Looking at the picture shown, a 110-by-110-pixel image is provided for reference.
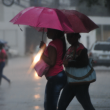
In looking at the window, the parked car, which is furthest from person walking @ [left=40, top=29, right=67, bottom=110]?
the window

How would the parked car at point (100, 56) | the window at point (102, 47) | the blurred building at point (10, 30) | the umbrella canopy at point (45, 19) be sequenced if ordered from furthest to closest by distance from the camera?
the blurred building at point (10, 30), the window at point (102, 47), the parked car at point (100, 56), the umbrella canopy at point (45, 19)

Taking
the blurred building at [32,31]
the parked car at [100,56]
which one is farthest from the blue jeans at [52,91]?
the blurred building at [32,31]

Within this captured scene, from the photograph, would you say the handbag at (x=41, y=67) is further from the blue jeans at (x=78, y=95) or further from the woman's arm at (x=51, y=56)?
the blue jeans at (x=78, y=95)

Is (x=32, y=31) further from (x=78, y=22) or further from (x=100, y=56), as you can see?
(x=78, y=22)

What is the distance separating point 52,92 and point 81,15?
126cm

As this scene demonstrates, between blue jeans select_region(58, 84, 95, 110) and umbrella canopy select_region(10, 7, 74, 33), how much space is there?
80cm

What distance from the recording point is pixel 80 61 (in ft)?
14.7

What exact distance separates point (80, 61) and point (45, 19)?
0.77 meters

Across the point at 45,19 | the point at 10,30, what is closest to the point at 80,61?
the point at 45,19

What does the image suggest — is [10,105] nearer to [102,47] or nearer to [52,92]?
[52,92]

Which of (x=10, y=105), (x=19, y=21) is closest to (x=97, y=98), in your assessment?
(x=10, y=105)

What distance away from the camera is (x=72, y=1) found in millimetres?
36031

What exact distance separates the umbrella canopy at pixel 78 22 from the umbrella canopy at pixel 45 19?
106 mm

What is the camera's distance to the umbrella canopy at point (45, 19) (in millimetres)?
4465
